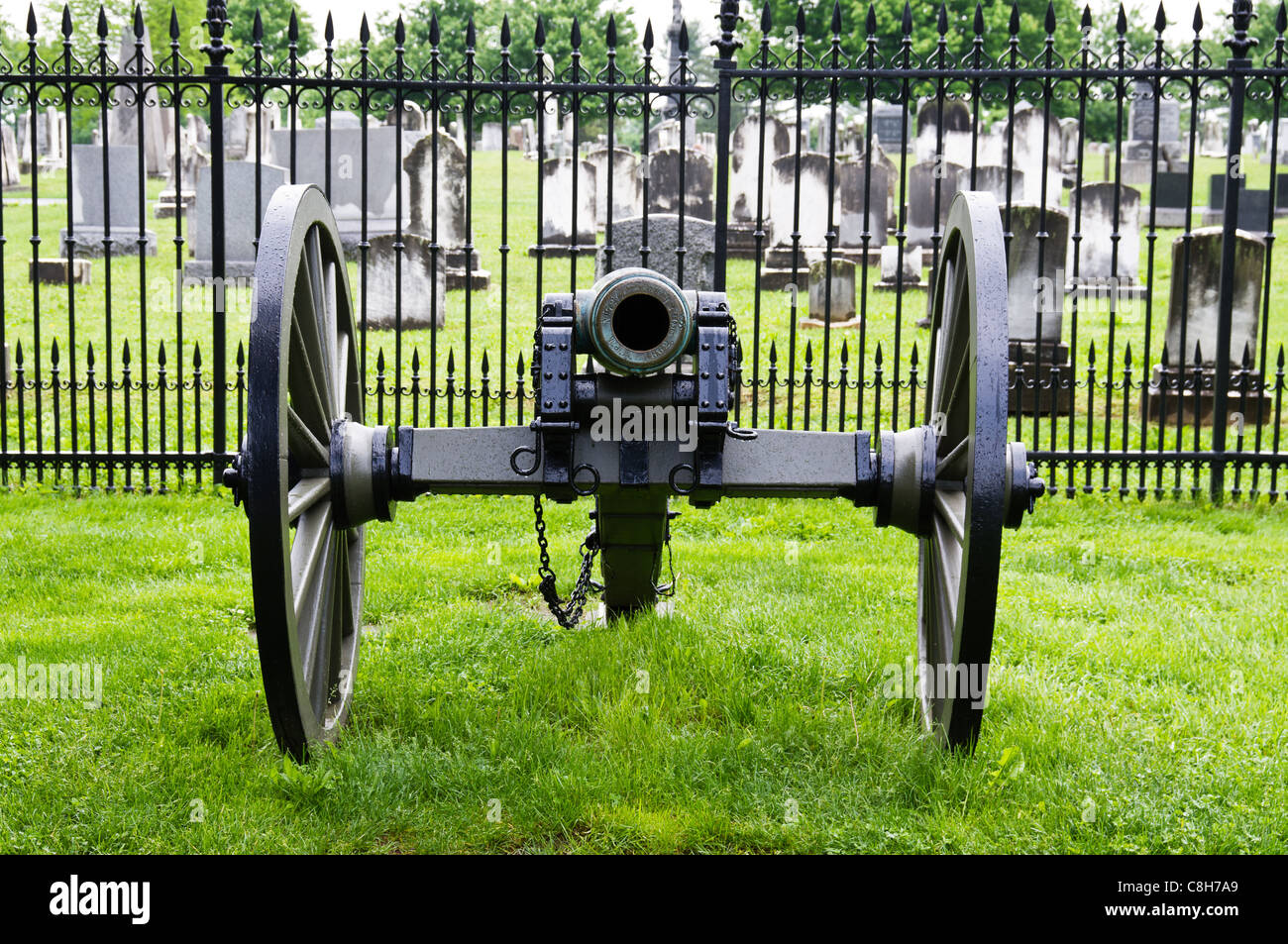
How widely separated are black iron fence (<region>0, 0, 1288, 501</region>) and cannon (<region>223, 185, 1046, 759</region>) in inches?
33.4

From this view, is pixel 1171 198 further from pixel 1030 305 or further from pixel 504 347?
pixel 504 347

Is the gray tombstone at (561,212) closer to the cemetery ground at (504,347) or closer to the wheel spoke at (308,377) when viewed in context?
the cemetery ground at (504,347)

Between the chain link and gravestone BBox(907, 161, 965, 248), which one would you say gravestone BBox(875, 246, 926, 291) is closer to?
gravestone BBox(907, 161, 965, 248)

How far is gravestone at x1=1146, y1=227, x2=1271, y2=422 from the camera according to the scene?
941 centimetres

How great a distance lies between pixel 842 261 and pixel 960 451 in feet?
31.0

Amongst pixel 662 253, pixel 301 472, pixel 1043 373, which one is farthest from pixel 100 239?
pixel 301 472

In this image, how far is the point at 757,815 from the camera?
140 inches

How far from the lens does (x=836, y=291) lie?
43.2 feet

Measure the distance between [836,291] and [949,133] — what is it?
24.5 ft

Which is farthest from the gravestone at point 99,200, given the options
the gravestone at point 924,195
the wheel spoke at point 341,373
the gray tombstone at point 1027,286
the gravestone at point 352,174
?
the wheel spoke at point 341,373

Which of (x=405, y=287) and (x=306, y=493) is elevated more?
(x=405, y=287)

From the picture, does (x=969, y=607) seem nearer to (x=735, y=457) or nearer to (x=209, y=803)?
(x=735, y=457)

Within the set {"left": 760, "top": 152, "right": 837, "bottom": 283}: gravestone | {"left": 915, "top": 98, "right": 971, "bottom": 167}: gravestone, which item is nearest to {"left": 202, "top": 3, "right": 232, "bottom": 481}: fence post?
{"left": 760, "top": 152, "right": 837, "bottom": 283}: gravestone

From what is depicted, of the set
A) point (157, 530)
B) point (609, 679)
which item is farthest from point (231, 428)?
point (609, 679)
